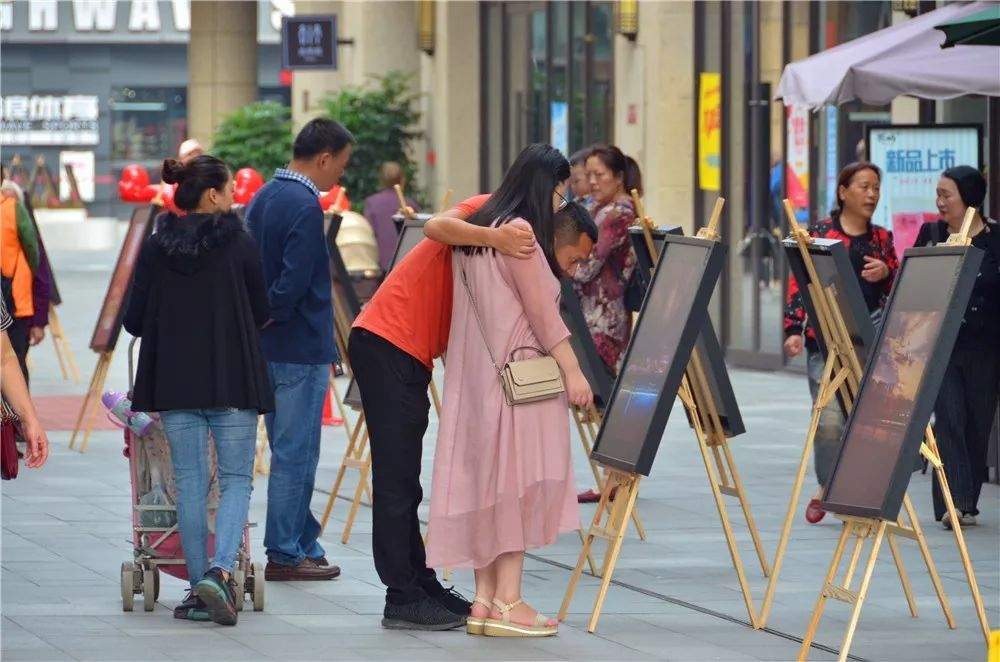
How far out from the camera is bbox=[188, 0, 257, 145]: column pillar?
36.3 meters

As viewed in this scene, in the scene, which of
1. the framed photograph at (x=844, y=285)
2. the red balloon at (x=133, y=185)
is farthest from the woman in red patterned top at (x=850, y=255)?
the red balloon at (x=133, y=185)

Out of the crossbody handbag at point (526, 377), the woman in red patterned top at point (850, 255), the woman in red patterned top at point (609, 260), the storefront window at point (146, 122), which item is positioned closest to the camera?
the crossbody handbag at point (526, 377)

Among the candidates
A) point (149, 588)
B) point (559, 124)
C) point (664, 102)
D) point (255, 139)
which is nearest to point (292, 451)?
point (149, 588)

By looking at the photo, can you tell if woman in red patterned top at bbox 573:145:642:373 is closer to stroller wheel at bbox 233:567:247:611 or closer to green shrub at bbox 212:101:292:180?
stroller wheel at bbox 233:567:247:611

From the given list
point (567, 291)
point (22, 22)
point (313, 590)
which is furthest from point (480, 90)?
point (22, 22)

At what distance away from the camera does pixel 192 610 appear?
7.33 m

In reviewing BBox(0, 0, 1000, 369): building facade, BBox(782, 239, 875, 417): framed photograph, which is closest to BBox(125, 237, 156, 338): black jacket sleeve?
BBox(782, 239, 875, 417): framed photograph

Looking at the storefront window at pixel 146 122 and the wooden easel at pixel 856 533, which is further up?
the storefront window at pixel 146 122

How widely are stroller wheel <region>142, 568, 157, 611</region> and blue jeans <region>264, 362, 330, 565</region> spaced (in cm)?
74

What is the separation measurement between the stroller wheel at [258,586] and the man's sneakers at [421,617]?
0.52 m

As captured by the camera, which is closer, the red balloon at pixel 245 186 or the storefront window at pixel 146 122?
the red balloon at pixel 245 186

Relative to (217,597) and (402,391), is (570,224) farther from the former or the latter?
(217,597)

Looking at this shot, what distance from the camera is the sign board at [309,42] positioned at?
2642 cm

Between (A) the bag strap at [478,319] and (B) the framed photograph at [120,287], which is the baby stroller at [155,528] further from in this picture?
(B) the framed photograph at [120,287]
